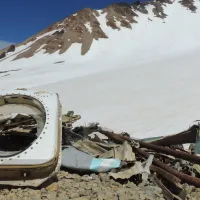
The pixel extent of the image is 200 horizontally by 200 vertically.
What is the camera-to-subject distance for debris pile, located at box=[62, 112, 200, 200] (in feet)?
16.0

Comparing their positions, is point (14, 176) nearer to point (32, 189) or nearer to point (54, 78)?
point (32, 189)

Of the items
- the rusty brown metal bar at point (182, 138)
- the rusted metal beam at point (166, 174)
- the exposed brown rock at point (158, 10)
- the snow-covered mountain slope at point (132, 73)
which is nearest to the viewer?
the rusted metal beam at point (166, 174)

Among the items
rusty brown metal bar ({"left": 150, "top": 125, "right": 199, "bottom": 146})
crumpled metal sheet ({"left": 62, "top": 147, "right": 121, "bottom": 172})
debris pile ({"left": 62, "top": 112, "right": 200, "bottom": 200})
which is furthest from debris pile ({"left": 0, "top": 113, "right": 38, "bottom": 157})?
rusty brown metal bar ({"left": 150, "top": 125, "right": 199, "bottom": 146})

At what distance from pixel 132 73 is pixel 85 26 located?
27552 mm

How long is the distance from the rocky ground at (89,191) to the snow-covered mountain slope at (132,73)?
263 inches

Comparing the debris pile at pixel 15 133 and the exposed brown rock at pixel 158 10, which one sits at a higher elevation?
the exposed brown rock at pixel 158 10

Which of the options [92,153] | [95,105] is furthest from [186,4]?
[92,153]

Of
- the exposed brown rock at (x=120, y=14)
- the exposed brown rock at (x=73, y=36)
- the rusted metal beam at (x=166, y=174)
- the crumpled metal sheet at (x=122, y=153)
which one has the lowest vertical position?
the rusted metal beam at (x=166, y=174)

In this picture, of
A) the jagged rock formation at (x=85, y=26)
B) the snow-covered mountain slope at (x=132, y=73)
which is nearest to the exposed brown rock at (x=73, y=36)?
the jagged rock formation at (x=85, y=26)

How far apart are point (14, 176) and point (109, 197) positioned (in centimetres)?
120

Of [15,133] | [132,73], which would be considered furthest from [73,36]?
[15,133]

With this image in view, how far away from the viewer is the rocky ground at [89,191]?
4.30 metres

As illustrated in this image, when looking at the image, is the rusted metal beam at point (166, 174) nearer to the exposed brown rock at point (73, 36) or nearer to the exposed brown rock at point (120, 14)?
the exposed brown rock at point (73, 36)

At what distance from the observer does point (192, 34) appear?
5453 centimetres
